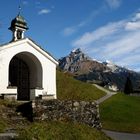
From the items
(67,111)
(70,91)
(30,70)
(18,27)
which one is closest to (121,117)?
(70,91)

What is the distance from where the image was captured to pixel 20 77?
1253 inches

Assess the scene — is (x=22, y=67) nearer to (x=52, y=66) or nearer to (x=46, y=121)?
(x=52, y=66)

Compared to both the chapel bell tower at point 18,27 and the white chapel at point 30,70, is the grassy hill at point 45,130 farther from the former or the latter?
the chapel bell tower at point 18,27

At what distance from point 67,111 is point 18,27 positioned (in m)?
17.3

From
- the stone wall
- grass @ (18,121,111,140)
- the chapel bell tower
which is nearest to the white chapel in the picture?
the chapel bell tower

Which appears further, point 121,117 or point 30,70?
point 121,117

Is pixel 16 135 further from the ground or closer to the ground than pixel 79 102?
Result: closer to the ground

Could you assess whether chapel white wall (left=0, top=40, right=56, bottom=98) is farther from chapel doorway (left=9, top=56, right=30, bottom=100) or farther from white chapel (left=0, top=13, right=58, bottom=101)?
chapel doorway (left=9, top=56, right=30, bottom=100)

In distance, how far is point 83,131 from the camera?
17406 millimetres

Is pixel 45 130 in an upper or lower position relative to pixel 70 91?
lower

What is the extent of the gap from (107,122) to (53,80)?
9.08m

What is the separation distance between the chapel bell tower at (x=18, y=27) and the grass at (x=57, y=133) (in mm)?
18064

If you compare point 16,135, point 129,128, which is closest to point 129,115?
point 129,128

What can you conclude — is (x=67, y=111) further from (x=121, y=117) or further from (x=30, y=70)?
(x=121, y=117)
